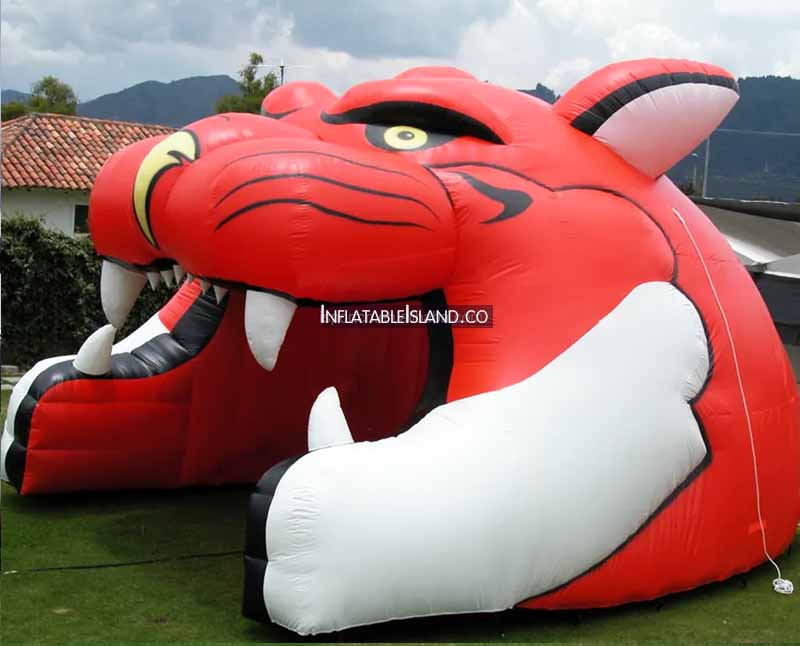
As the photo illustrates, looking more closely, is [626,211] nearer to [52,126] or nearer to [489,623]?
[489,623]

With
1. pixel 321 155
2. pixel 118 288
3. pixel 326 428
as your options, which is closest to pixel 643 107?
pixel 321 155

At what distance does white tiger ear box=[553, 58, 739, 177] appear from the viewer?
409cm

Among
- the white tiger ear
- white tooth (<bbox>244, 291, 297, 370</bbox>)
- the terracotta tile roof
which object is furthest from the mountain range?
the terracotta tile roof

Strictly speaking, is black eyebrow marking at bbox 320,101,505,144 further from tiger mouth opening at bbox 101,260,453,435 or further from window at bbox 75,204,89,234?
window at bbox 75,204,89,234

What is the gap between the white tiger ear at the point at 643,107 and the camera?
4.09 m

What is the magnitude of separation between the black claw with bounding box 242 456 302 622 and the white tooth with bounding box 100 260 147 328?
1.24 m

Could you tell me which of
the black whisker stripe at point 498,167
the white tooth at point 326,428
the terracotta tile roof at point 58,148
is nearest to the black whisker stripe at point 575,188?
the black whisker stripe at point 498,167

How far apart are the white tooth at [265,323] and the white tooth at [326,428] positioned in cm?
24

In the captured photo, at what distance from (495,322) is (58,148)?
45.5ft

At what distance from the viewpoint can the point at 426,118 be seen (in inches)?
158

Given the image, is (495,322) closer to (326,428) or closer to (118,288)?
(326,428)

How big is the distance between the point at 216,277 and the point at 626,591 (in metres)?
1.74

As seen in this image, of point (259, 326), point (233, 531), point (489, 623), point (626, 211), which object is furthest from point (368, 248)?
point (233, 531)

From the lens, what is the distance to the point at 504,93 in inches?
163
